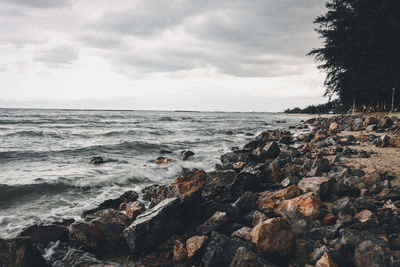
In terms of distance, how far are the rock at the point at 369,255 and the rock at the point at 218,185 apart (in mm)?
3343

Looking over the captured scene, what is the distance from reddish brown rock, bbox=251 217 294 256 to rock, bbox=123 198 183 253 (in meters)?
1.42

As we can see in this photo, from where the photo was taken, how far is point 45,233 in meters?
4.59

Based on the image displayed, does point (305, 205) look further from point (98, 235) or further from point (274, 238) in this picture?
point (98, 235)

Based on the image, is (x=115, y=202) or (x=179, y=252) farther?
(x=115, y=202)


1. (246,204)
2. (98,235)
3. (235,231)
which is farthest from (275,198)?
(98,235)

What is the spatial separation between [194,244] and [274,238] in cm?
116

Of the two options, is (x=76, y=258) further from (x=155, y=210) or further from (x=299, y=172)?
(x=299, y=172)

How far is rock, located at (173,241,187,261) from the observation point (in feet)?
12.7

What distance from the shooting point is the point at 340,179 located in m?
6.32

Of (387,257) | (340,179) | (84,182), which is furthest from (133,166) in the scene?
(387,257)

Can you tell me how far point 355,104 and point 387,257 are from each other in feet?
145

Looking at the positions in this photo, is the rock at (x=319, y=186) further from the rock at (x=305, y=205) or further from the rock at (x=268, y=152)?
the rock at (x=268, y=152)

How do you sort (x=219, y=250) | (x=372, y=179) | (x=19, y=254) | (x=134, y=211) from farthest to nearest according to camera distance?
1. (x=372, y=179)
2. (x=134, y=211)
3. (x=219, y=250)
4. (x=19, y=254)

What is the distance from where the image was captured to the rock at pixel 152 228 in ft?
13.5
